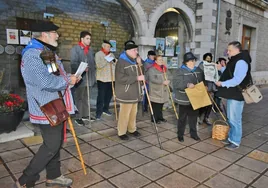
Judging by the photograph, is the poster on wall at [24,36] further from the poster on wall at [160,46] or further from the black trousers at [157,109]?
the poster on wall at [160,46]

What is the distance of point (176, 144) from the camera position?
411cm

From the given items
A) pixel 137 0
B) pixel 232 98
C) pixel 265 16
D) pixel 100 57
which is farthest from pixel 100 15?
pixel 265 16

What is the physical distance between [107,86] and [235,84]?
2.92 meters

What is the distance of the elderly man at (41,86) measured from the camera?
223 centimetres

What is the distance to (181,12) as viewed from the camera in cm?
831

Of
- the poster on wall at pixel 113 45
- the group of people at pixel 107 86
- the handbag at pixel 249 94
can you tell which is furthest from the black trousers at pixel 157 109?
the poster on wall at pixel 113 45

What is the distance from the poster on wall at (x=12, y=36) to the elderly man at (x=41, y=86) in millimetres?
3855

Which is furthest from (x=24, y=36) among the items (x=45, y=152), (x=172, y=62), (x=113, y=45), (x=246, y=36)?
(x=246, y=36)

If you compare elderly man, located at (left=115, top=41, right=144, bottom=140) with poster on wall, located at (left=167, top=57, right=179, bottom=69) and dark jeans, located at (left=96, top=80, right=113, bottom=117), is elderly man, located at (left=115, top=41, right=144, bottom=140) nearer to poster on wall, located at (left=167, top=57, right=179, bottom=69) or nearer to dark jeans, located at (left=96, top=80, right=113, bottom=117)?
dark jeans, located at (left=96, top=80, right=113, bottom=117)

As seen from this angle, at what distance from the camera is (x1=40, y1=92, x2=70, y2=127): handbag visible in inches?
90.1

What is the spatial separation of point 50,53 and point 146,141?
2.50m

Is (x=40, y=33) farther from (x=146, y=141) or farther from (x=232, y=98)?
(x=232, y=98)

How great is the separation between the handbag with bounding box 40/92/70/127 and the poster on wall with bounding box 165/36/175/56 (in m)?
6.43

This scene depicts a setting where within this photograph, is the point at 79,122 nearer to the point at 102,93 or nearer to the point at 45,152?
the point at 102,93
